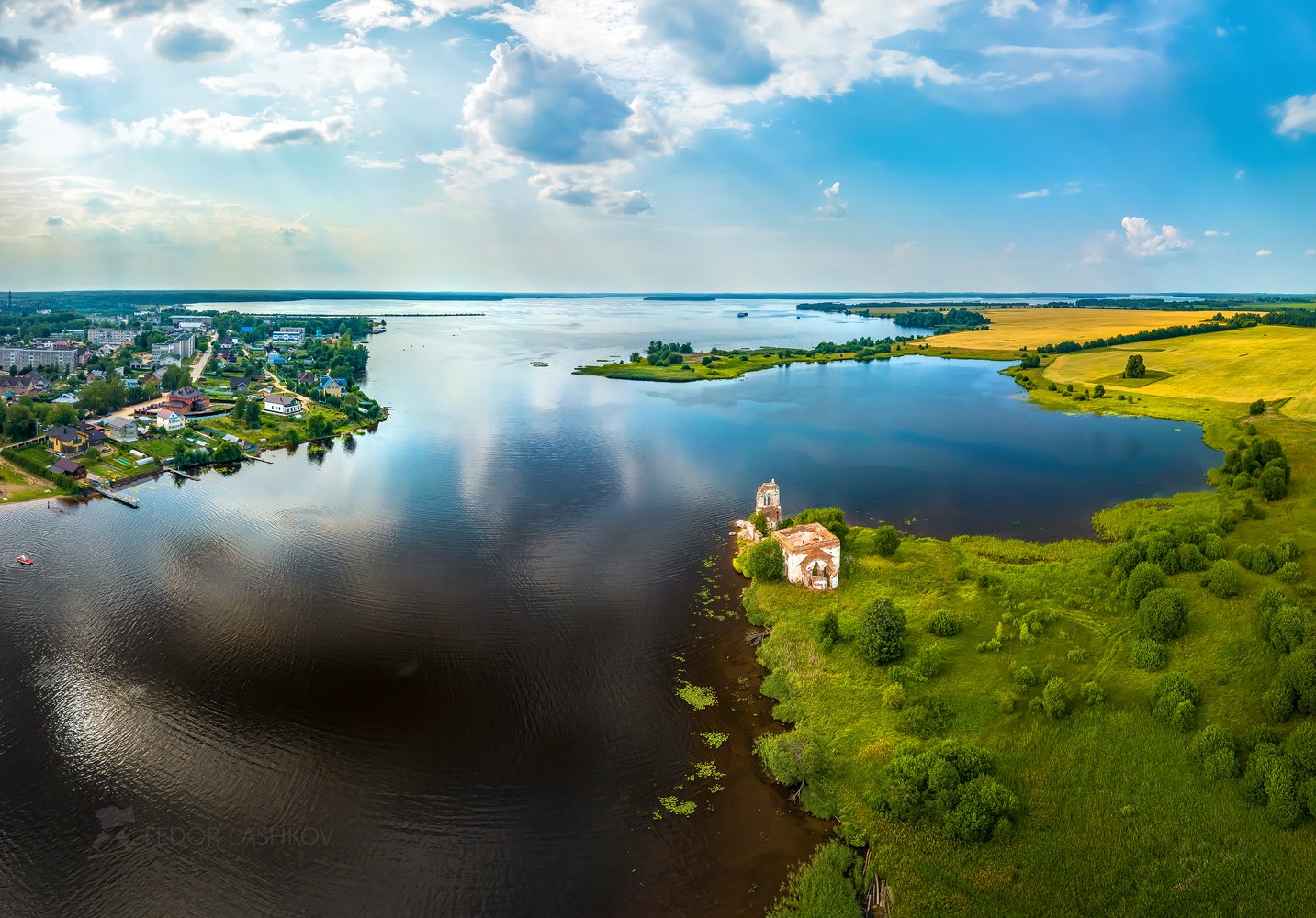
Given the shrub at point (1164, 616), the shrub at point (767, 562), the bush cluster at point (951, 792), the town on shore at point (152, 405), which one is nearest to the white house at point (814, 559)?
the shrub at point (767, 562)

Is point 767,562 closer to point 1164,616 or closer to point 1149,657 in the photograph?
point 1149,657

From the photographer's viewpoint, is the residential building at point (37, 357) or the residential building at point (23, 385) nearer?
the residential building at point (23, 385)

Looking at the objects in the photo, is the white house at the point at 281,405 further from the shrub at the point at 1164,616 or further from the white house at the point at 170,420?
the shrub at the point at 1164,616

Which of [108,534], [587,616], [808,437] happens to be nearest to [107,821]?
[587,616]

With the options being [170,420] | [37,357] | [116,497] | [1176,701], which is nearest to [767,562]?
[1176,701]

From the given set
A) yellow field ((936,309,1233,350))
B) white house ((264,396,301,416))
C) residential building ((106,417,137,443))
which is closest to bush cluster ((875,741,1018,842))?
residential building ((106,417,137,443))

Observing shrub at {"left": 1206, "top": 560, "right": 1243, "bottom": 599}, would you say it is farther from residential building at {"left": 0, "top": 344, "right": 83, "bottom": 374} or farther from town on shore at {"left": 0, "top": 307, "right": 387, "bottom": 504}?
residential building at {"left": 0, "top": 344, "right": 83, "bottom": 374}
